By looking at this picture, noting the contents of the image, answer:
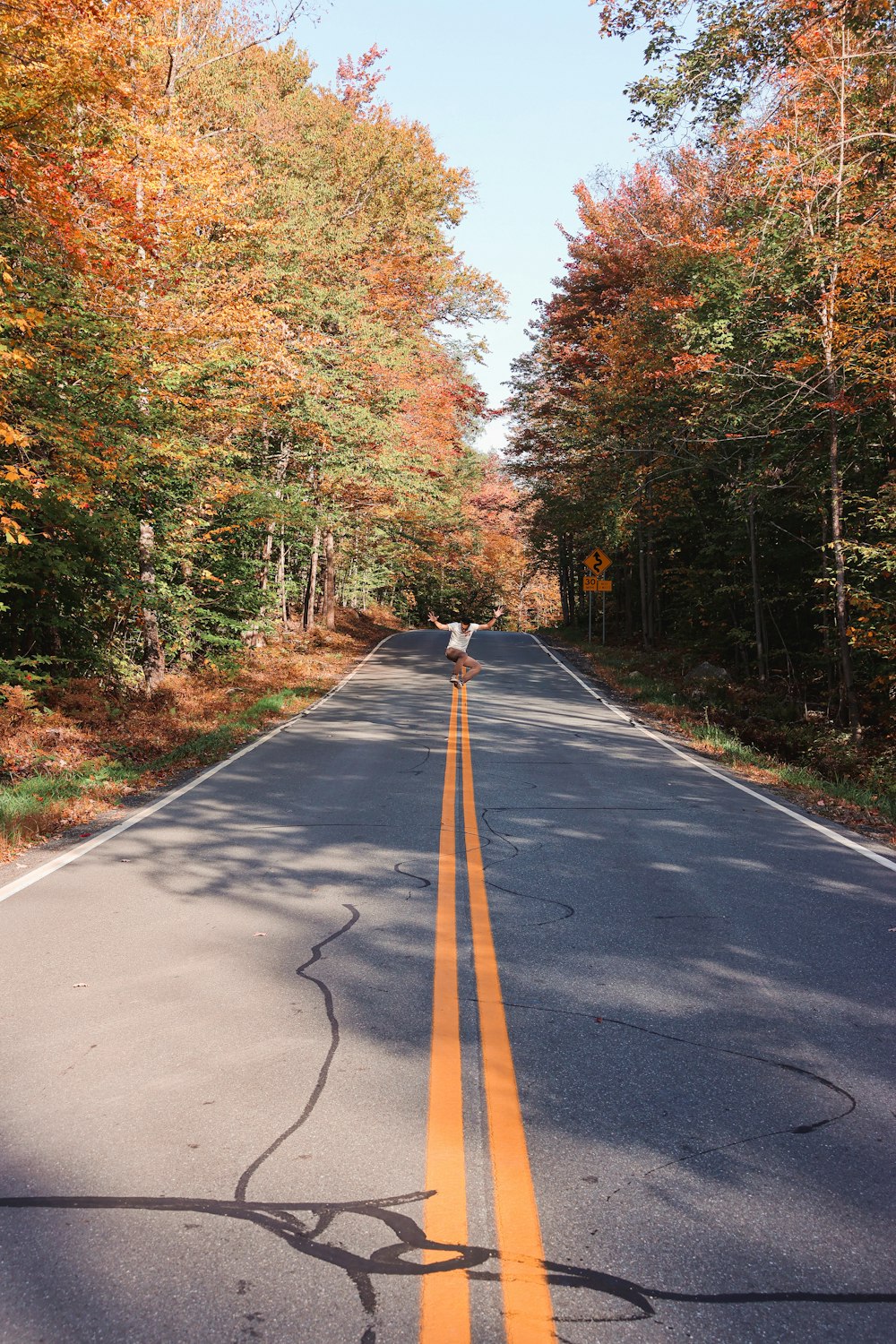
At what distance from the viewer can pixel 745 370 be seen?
15.8m

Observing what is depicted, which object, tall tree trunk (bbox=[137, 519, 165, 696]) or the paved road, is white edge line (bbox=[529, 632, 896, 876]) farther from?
tall tree trunk (bbox=[137, 519, 165, 696])

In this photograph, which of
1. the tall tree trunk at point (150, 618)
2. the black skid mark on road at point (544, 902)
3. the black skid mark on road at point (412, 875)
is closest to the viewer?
the black skid mark on road at point (544, 902)

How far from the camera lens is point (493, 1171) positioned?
2984mm

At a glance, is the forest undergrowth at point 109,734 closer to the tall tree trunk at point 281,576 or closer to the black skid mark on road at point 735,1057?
the tall tree trunk at point 281,576

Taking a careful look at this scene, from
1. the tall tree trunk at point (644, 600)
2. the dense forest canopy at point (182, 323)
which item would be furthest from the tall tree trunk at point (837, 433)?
the tall tree trunk at point (644, 600)

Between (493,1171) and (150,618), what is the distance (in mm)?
13620

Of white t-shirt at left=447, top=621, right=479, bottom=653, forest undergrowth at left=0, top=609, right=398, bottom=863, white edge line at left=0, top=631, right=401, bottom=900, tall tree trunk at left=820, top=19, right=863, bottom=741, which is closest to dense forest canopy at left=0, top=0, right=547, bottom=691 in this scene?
forest undergrowth at left=0, top=609, right=398, bottom=863

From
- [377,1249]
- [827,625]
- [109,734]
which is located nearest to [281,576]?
[109,734]

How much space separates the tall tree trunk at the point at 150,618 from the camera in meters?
14.4

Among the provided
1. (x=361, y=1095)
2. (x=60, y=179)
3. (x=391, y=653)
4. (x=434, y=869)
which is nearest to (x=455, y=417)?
(x=391, y=653)

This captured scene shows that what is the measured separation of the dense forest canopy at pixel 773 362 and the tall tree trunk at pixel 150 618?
9.30 m

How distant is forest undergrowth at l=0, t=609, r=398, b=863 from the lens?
8633mm

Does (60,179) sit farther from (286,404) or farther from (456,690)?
(456,690)

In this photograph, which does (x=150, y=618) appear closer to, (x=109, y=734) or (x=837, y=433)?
(x=109, y=734)
